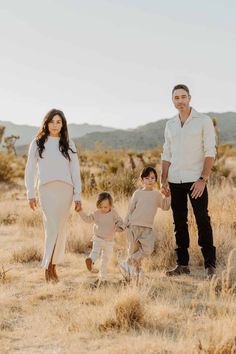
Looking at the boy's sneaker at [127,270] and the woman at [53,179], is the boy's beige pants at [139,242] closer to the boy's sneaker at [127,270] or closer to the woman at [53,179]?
the boy's sneaker at [127,270]

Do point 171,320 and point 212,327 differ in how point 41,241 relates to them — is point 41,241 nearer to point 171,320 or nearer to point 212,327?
point 171,320

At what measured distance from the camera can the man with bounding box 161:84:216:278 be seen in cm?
613

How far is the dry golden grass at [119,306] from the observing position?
13.2 ft

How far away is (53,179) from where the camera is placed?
6.27m

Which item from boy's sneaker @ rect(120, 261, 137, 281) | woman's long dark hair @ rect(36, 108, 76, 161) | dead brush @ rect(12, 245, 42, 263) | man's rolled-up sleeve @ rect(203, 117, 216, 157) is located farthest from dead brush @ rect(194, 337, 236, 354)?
dead brush @ rect(12, 245, 42, 263)

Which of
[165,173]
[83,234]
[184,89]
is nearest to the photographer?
[184,89]

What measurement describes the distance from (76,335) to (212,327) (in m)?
0.99

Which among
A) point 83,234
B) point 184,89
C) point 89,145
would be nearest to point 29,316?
point 184,89

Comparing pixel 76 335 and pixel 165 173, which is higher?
pixel 165 173

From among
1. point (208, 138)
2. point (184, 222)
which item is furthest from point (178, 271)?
point (208, 138)

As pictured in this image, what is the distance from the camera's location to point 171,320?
4703mm

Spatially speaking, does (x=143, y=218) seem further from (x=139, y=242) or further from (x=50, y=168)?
(x=50, y=168)

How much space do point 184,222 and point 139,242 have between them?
60 cm

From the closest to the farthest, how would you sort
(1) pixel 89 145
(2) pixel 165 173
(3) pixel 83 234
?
(2) pixel 165 173 → (3) pixel 83 234 → (1) pixel 89 145
